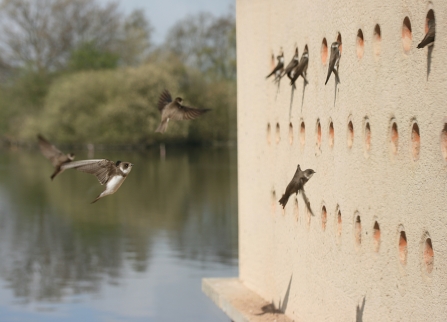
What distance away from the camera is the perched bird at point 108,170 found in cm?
618

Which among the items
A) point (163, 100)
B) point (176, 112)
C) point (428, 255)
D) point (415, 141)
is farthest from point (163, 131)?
point (428, 255)

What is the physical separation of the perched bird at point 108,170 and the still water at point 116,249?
7188 millimetres

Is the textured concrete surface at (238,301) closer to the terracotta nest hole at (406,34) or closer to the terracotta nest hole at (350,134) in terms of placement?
the terracotta nest hole at (350,134)

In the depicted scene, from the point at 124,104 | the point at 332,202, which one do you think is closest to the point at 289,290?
the point at 332,202

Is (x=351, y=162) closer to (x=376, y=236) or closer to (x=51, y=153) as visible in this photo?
(x=376, y=236)

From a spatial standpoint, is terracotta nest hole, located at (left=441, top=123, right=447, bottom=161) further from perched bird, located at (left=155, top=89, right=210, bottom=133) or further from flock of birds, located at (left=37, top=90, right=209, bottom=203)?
perched bird, located at (left=155, top=89, right=210, bottom=133)

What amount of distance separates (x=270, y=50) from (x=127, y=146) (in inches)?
1949

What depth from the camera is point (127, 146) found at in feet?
190

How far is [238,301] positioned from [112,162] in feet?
11.8

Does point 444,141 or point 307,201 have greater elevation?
point 444,141

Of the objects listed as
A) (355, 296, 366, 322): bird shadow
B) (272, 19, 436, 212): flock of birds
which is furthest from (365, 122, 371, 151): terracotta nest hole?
(355, 296, 366, 322): bird shadow

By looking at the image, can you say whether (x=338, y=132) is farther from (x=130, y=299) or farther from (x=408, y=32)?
(x=130, y=299)

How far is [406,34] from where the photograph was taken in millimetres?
5551

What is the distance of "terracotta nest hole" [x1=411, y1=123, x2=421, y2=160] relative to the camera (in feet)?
17.7
